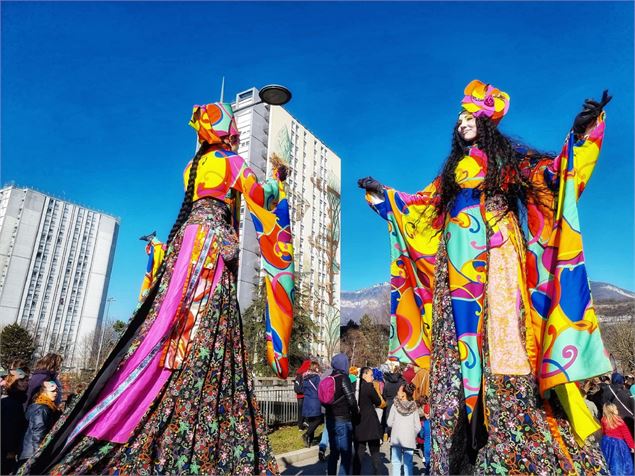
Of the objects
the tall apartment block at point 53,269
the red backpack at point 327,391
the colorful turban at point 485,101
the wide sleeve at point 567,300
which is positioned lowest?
the red backpack at point 327,391

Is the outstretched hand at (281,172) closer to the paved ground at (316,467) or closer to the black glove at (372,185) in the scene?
the black glove at (372,185)

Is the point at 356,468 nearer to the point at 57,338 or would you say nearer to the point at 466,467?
the point at 466,467

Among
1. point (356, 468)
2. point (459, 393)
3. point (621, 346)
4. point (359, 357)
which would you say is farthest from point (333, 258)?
point (459, 393)

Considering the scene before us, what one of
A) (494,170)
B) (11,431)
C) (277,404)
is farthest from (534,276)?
(277,404)

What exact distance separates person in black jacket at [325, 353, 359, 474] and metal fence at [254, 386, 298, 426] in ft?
19.7

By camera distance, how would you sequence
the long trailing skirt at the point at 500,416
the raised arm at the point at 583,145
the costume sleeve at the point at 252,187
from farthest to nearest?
the costume sleeve at the point at 252,187, the raised arm at the point at 583,145, the long trailing skirt at the point at 500,416

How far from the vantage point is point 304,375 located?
394 inches

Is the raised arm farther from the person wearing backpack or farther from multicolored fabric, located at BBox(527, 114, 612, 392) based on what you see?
the person wearing backpack

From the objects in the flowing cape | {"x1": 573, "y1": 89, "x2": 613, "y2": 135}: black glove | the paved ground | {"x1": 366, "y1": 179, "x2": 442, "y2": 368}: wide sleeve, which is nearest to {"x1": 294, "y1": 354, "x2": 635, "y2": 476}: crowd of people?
the paved ground

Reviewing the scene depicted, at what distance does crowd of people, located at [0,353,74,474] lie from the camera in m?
4.40

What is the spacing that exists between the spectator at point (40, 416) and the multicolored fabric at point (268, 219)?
2.99 m

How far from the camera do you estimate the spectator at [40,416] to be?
4559mm

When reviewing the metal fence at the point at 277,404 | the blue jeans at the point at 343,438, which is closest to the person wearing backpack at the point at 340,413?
the blue jeans at the point at 343,438

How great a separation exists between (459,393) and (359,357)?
49.9m
